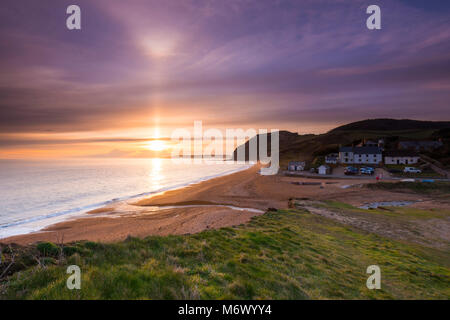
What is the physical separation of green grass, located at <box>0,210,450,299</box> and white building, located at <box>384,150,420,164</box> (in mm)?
76856

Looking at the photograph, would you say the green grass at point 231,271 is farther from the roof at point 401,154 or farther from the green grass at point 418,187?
the roof at point 401,154

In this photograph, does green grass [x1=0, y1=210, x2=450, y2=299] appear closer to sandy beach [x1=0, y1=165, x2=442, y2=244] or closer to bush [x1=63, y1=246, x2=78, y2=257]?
bush [x1=63, y1=246, x2=78, y2=257]

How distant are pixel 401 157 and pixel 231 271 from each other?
295 ft

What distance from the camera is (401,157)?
238 feet

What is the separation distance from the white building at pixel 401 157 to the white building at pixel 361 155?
8.05 feet

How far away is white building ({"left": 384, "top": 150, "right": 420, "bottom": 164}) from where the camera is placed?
71.1m

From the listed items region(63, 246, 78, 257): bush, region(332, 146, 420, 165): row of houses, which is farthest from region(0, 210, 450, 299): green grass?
region(332, 146, 420, 165): row of houses

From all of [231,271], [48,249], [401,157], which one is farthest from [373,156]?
[48,249]

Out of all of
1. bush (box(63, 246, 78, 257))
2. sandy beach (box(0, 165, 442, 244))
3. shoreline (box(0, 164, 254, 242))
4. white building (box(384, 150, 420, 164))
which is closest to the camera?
bush (box(63, 246, 78, 257))

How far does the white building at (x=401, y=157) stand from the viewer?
2798 inches

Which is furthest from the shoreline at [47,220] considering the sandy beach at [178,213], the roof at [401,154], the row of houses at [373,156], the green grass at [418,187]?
the roof at [401,154]

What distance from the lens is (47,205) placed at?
31.1 meters

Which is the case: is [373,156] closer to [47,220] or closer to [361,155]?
[361,155]

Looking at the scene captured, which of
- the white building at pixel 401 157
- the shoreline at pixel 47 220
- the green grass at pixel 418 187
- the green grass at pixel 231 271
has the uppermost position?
the white building at pixel 401 157
